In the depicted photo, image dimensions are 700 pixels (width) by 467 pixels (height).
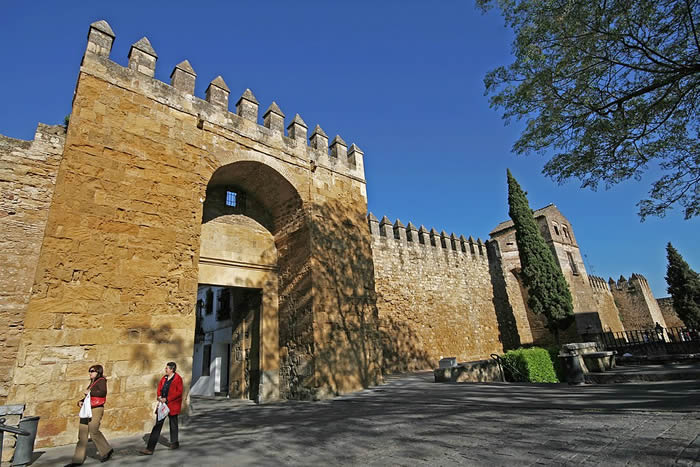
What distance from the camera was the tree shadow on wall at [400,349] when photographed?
1355cm

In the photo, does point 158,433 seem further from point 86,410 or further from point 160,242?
point 160,242

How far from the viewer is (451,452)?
305 cm

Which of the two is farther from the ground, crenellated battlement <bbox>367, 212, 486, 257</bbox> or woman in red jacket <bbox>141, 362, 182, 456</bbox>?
crenellated battlement <bbox>367, 212, 486, 257</bbox>

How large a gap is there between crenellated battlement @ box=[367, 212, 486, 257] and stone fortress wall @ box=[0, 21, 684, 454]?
5.41 meters

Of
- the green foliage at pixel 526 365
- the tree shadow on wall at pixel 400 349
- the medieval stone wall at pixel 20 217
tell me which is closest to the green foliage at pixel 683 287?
the green foliage at pixel 526 365

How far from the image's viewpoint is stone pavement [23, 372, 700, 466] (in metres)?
2.74

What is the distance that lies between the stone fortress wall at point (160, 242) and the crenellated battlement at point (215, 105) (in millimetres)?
35

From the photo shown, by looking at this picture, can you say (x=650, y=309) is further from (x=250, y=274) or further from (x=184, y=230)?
(x=184, y=230)

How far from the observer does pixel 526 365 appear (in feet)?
36.8

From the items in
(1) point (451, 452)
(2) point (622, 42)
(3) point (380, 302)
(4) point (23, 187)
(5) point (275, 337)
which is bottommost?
(1) point (451, 452)

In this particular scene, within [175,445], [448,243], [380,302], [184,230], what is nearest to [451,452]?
[175,445]

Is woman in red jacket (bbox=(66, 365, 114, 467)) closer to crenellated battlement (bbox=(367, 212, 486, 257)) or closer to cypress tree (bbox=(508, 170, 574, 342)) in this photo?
crenellated battlement (bbox=(367, 212, 486, 257))

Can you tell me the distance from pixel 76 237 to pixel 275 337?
503 centimetres

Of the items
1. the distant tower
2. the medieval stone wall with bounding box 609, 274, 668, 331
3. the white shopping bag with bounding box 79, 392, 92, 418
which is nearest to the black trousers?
the white shopping bag with bounding box 79, 392, 92, 418
